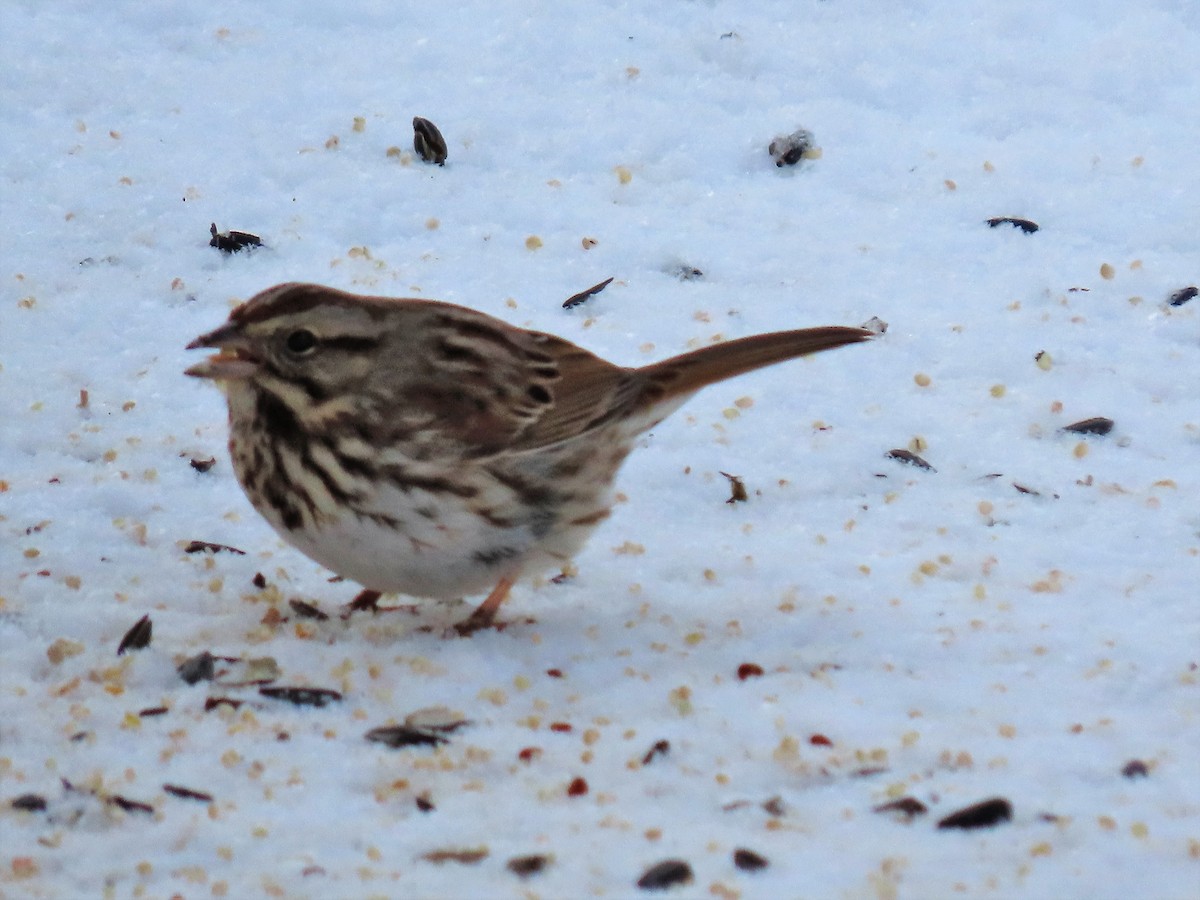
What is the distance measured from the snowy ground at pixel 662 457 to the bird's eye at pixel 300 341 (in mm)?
785

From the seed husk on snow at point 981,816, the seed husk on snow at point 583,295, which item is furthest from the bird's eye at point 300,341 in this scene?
the seed husk on snow at point 583,295

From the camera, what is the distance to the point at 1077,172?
7.55 m

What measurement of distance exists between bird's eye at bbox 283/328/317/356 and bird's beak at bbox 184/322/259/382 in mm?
97

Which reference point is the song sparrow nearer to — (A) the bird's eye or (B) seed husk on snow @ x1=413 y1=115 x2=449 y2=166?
(A) the bird's eye

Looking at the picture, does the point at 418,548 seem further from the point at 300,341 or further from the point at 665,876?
the point at 665,876

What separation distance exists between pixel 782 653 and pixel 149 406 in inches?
102

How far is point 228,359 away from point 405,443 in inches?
20.0

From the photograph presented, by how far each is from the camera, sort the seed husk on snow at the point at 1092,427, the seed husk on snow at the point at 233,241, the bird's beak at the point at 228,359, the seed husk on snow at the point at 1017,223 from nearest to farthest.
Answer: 1. the bird's beak at the point at 228,359
2. the seed husk on snow at the point at 1092,427
3. the seed husk on snow at the point at 233,241
4. the seed husk on snow at the point at 1017,223

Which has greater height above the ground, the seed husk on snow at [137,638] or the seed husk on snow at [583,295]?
the seed husk on snow at [583,295]

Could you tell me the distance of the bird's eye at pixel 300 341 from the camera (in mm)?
4664

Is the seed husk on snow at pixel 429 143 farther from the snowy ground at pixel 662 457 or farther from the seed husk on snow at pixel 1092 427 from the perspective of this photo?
the seed husk on snow at pixel 1092 427

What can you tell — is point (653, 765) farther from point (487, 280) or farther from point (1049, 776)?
point (487, 280)

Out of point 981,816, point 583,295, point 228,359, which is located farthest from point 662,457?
point 981,816

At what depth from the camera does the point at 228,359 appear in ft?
15.3
